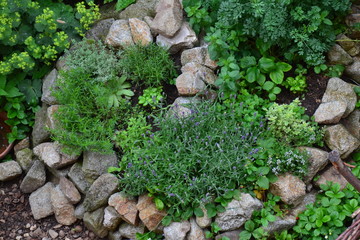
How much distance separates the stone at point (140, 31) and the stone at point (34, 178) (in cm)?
168

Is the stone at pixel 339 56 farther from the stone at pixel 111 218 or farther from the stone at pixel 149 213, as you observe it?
the stone at pixel 111 218

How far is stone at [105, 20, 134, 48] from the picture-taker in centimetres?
514

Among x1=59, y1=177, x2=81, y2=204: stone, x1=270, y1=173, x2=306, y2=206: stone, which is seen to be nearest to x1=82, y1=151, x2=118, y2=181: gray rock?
x1=59, y1=177, x2=81, y2=204: stone

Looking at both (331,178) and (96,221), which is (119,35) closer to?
(96,221)

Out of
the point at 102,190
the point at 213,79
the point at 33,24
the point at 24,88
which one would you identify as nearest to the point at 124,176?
the point at 102,190

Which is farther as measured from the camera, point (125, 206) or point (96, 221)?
point (96, 221)

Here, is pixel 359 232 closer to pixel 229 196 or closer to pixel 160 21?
pixel 229 196

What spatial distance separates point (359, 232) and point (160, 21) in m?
2.89

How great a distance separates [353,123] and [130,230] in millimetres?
2369

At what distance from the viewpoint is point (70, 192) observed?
472cm

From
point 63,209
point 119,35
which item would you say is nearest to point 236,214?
point 63,209

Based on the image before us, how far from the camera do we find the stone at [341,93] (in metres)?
4.57

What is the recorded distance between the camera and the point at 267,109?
4.68 metres

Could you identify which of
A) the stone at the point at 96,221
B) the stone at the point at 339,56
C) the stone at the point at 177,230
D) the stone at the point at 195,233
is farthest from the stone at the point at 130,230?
the stone at the point at 339,56
